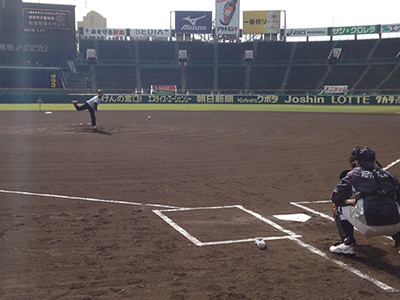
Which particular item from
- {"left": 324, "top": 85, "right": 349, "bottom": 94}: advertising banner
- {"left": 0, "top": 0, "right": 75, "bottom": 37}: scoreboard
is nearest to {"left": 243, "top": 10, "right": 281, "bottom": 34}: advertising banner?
{"left": 324, "top": 85, "right": 349, "bottom": 94}: advertising banner

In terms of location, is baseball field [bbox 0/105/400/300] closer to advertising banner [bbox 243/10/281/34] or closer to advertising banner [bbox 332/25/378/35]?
advertising banner [bbox 332/25/378/35]

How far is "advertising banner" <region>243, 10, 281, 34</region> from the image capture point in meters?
78.4

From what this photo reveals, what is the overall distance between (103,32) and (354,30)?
43.9 m

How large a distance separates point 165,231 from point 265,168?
637 cm

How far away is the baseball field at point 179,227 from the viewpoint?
5.47 metres

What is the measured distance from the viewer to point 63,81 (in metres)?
67.8

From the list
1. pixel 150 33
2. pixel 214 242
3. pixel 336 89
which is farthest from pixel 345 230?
pixel 150 33

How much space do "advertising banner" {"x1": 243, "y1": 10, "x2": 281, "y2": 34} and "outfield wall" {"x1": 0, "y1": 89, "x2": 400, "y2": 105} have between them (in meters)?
24.1

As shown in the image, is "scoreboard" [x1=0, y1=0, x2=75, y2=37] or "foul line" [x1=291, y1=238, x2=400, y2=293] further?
"scoreboard" [x1=0, y1=0, x2=75, y2=37]

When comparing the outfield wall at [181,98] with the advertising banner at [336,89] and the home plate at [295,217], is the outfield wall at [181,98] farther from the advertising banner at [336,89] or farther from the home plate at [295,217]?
the home plate at [295,217]

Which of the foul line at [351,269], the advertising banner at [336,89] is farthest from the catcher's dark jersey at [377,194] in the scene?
the advertising banner at [336,89]

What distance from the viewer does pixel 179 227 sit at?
7805 mm

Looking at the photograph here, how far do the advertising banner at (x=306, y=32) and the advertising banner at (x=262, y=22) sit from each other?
2030 millimetres

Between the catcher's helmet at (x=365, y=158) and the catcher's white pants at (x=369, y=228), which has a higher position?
the catcher's helmet at (x=365, y=158)
